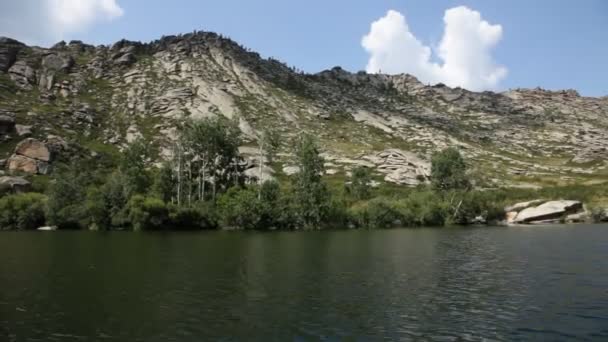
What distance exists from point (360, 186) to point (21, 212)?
96.0 metres

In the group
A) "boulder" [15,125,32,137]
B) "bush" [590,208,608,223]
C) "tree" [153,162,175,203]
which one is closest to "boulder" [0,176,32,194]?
"tree" [153,162,175,203]

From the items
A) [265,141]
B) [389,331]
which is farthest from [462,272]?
[265,141]

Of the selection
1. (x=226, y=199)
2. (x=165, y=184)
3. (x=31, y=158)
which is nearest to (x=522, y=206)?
(x=226, y=199)

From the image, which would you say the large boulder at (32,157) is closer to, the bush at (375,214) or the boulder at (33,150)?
the boulder at (33,150)

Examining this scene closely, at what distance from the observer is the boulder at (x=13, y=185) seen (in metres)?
146

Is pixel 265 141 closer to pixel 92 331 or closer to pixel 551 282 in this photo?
pixel 551 282

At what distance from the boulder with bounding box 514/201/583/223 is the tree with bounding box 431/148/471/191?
17330 millimetres

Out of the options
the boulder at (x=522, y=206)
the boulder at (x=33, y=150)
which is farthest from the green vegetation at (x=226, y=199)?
the boulder at (x=33, y=150)

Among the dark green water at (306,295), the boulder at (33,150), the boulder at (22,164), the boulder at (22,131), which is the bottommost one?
the dark green water at (306,295)

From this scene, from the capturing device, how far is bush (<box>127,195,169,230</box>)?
382 feet

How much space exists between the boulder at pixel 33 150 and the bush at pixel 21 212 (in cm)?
4736

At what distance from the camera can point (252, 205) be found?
119938 mm

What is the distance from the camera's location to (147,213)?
383 ft

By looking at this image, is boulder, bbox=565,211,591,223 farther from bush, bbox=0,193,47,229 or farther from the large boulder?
the large boulder
